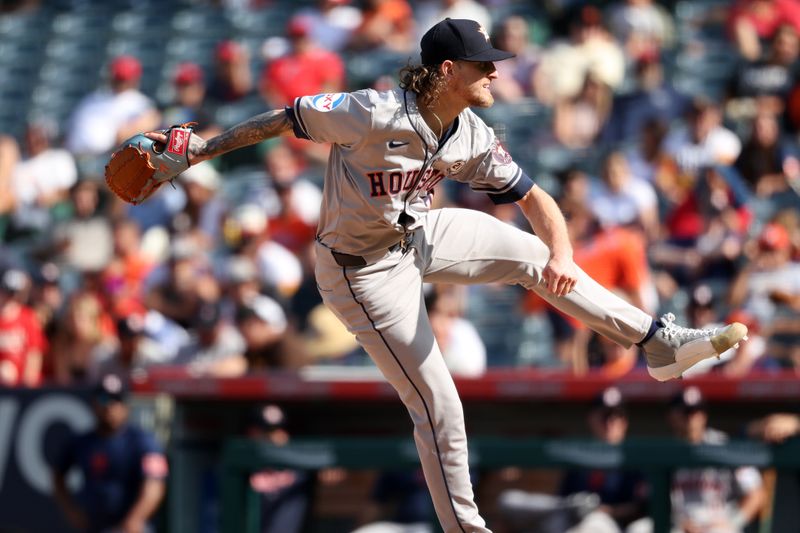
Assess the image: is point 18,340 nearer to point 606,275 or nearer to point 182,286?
point 182,286

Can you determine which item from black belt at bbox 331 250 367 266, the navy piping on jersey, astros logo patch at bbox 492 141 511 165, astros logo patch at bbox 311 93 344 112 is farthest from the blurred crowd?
astros logo patch at bbox 311 93 344 112

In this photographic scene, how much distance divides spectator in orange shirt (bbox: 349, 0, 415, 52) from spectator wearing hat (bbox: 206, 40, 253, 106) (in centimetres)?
99

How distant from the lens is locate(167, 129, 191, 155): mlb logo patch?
4656mm

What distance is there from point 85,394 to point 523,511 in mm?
2731

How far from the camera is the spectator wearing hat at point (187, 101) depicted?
36.7 ft

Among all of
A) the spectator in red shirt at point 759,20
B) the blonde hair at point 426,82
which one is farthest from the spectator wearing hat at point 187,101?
the blonde hair at point 426,82

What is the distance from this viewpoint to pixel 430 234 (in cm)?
514

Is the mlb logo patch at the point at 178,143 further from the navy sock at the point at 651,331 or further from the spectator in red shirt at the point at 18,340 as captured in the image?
the spectator in red shirt at the point at 18,340

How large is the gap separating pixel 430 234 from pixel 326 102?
2.49 feet

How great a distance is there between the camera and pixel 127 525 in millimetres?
7730

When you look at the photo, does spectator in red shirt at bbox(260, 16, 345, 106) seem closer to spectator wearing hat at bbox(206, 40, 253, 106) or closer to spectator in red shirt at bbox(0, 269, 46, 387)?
spectator wearing hat at bbox(206, 40, 253, 106)

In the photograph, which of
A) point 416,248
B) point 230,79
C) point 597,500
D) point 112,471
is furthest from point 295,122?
point 230,79

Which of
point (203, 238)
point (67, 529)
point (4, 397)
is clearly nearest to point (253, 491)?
point (67, 529)

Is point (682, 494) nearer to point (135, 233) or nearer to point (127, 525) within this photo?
point (127, 525)
